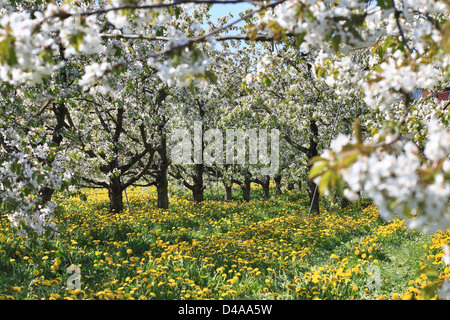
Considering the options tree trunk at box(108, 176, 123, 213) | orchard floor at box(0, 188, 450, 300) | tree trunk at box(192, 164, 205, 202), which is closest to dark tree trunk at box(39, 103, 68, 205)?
orchard floor at box(0, 188, 450, 300)

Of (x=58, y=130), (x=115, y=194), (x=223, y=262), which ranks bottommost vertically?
(x=223, y=262)

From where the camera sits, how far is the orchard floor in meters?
4.04

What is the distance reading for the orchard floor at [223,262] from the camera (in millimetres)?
4039

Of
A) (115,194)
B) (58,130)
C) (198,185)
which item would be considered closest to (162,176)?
(115,194)

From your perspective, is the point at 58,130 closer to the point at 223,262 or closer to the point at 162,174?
the point at 162,174

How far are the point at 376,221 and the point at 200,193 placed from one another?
7269 mm

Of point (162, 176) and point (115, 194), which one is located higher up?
point (162, 176)

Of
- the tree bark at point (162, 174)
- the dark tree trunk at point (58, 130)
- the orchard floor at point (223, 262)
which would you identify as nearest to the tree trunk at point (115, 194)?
the orchard floor at point (223, 262)

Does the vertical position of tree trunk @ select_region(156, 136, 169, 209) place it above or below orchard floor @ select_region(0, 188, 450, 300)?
above

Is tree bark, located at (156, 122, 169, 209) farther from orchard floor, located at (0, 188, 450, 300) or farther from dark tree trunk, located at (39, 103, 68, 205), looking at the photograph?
dark tree trunk, located at (39, 103, 68, 205)

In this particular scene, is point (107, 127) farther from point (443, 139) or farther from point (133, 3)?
point (443, 139)

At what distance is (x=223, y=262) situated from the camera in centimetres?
538

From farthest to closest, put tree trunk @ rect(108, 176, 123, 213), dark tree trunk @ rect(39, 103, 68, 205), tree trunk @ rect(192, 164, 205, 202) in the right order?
tree trunk @ rect(192, 164, 205, 202)
tree trunk @ rect(108, 176, 123, 213)
dark tree trunk @ rect(39, 103, 68, 205)
